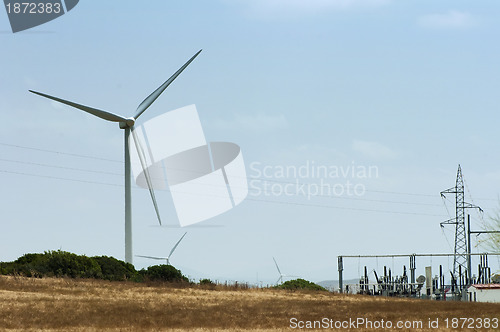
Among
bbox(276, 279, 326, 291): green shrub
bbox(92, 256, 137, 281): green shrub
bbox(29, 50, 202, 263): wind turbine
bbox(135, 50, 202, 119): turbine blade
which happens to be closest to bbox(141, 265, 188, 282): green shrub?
bbox(92, 256, 137, 281): green shrub

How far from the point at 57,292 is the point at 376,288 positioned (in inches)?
1635

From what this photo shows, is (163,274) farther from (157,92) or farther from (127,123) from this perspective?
(157,92)

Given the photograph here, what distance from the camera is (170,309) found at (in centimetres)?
3744

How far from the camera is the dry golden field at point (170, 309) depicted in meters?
31.9

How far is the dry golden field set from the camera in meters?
31.9

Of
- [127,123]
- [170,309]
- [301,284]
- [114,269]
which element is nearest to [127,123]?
Answer: [127,123]

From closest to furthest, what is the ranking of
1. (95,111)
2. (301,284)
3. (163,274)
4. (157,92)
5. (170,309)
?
(170,309), (163,274), (301,284), (95,111), (157,92)

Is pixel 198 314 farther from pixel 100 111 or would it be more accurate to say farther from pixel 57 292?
pixel 100 111

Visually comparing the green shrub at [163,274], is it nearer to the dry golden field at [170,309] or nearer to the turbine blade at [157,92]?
the dry golden field at [170,309]

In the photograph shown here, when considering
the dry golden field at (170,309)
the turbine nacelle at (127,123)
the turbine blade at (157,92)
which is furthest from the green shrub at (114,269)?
the turbine blade at (157,92)

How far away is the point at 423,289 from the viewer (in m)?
68.1

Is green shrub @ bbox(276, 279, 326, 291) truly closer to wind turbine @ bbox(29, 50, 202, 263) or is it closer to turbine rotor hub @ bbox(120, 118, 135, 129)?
wind turbine @ bbox(29, 50, 202, 263)

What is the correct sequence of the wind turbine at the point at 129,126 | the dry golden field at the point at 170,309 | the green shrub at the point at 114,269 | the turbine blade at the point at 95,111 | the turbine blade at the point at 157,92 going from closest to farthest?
the dry golden field at the point at 170,309 → the green shrub at the point at 114,269 → the wind turbine at the point at 129,126 → the turbine blade at the point at 95,111 → the turbine blade at the point at 157,92

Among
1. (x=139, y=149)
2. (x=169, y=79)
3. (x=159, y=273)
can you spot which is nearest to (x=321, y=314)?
(x=159, y=273)
